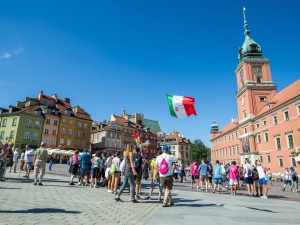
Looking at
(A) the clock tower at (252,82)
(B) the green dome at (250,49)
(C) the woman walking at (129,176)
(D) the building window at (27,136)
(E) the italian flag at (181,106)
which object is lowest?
(C) the woman walking at (129,176)

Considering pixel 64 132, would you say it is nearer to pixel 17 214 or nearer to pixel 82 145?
pixel 82 145

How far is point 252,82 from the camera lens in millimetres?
50281

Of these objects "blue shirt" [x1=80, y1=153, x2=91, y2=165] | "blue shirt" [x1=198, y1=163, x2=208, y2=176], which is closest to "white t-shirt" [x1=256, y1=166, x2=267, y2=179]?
"blue shirt" [x1=198, y1=163, x2=208, y2=176]

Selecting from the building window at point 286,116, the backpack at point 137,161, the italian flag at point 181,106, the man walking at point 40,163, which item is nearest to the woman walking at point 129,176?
the backpack at point 137,161

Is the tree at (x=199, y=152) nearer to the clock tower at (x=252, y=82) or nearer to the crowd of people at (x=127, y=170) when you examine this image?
the clock tower at (x=252, y=82)

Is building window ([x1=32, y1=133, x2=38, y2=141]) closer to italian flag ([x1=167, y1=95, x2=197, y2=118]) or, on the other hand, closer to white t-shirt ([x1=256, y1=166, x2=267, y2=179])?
italian flag ([x1=167, y1=95, x2=197, y2=118])

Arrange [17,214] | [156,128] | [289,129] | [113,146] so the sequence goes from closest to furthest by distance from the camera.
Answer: [17,214]
[289,129]
[113,146]
[156,128]

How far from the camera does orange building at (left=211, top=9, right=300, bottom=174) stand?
33688 mm

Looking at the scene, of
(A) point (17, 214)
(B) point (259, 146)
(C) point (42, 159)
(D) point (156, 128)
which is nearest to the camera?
(A) point (17, 214)

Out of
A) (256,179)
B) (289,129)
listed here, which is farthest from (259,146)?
(256,179)

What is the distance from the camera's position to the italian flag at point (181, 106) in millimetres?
12547

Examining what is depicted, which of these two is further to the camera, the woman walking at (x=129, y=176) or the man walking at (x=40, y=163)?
the man walking at (x=40, y=163)

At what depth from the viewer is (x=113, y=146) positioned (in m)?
64.0

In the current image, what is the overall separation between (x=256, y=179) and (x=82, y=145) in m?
50.4
